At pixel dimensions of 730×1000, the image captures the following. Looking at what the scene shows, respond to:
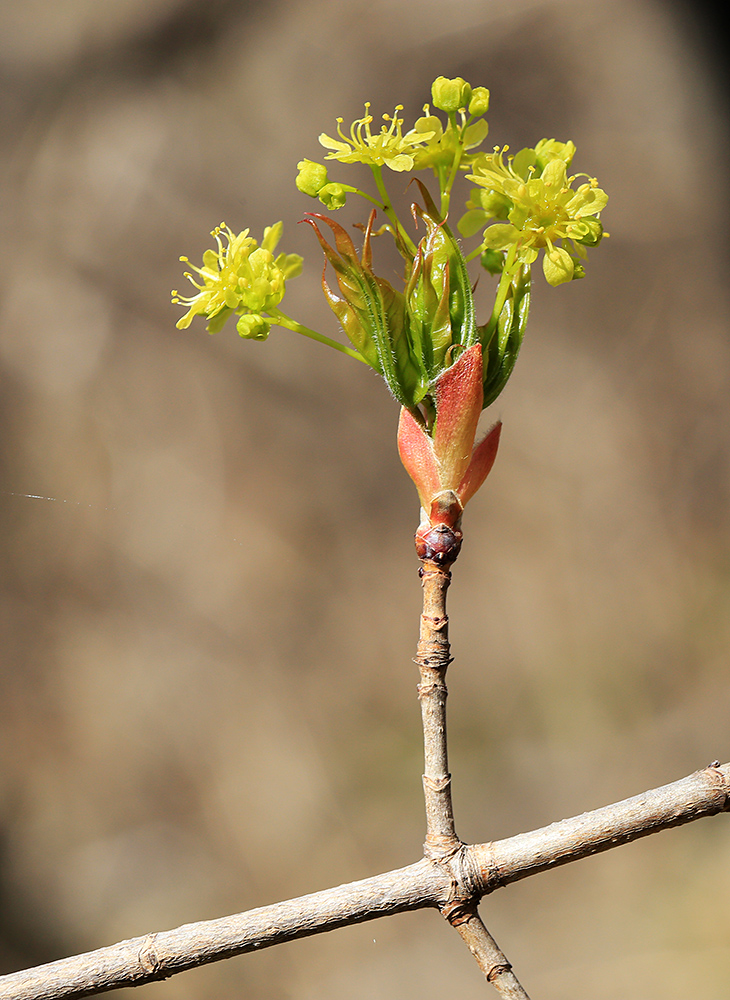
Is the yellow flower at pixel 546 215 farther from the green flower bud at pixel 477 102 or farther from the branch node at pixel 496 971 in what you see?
the branch node at pixel 496 971

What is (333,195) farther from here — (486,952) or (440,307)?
(486,952)

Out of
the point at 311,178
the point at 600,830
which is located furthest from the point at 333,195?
the point at 600,830

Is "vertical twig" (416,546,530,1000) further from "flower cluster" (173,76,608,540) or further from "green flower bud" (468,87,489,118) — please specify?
"green flower bud" (468,87,489,118)

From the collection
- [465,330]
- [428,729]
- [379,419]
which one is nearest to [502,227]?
[465,330]

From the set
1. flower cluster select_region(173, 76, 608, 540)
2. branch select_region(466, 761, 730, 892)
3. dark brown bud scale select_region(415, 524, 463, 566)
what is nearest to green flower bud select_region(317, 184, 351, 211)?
flower cluster select_region(173, 76, 608, 540)

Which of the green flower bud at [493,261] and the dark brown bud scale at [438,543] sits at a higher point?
the green flower bud at [493,261]

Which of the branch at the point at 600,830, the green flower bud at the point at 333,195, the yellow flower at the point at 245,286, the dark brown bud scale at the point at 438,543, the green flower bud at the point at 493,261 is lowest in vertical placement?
the branch at the point at 600,830

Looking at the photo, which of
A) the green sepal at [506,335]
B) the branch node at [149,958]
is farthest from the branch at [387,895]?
the green sepal at [506,335]
